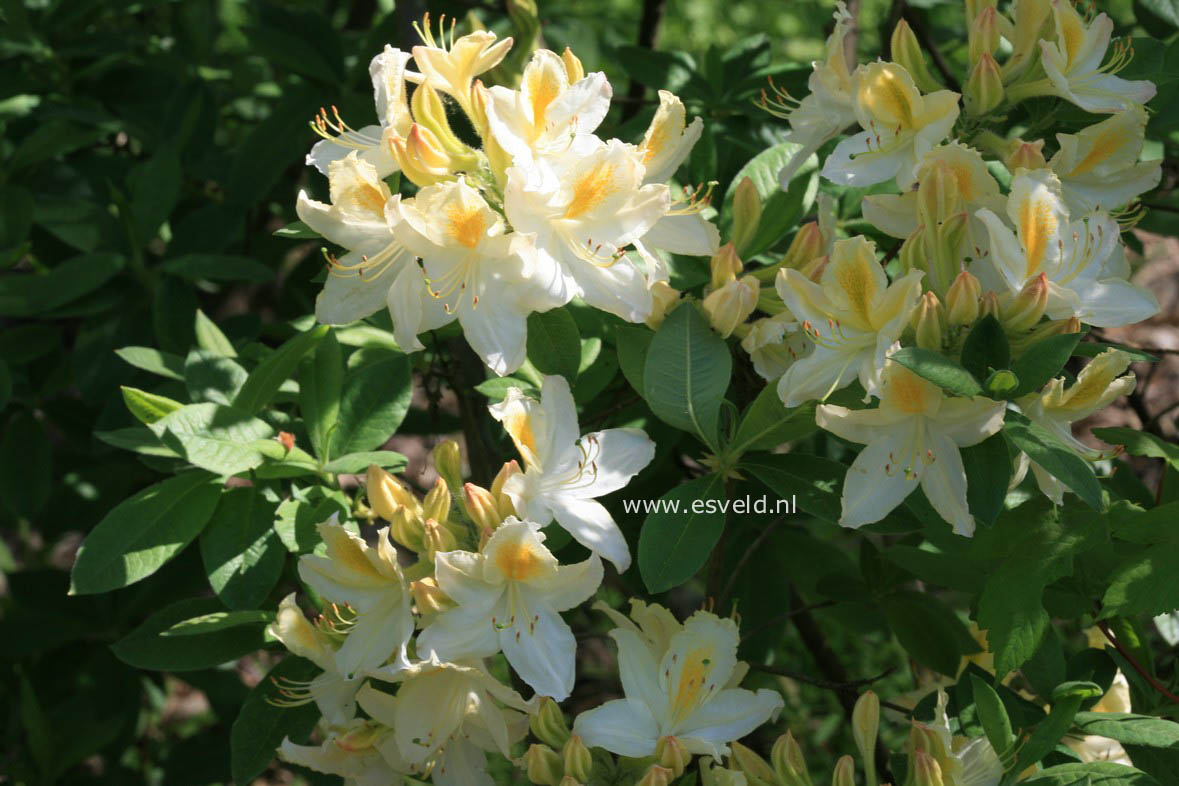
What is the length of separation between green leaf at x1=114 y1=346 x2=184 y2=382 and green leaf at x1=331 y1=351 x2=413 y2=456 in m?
0.28

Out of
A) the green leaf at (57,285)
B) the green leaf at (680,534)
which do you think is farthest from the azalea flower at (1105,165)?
the green leaf at (57,285)

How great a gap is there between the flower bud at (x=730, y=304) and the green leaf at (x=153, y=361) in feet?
2.44

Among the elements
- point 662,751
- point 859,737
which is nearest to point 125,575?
point 662,751

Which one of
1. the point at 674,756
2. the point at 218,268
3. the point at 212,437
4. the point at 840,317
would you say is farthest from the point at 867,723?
the point at 218,268

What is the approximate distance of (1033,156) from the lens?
4.27ft

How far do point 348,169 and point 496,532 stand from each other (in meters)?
0.40

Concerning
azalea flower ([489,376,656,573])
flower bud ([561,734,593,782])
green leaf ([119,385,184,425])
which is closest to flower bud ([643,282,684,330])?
azalea flower ([489,376,656,573])

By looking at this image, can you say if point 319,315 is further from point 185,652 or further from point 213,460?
point 185,652

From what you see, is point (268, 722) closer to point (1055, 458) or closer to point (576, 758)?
point (576, 758)

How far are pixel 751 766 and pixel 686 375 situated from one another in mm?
431

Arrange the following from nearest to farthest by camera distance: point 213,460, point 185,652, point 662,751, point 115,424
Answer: point 662,751
point 213,460
point 185,652
point 115,424

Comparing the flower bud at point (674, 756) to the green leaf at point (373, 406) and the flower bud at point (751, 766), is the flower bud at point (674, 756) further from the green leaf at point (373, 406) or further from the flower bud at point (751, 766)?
the green leaf at point (373, 406)

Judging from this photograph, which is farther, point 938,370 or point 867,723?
point 867,723

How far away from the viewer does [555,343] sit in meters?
1.43
